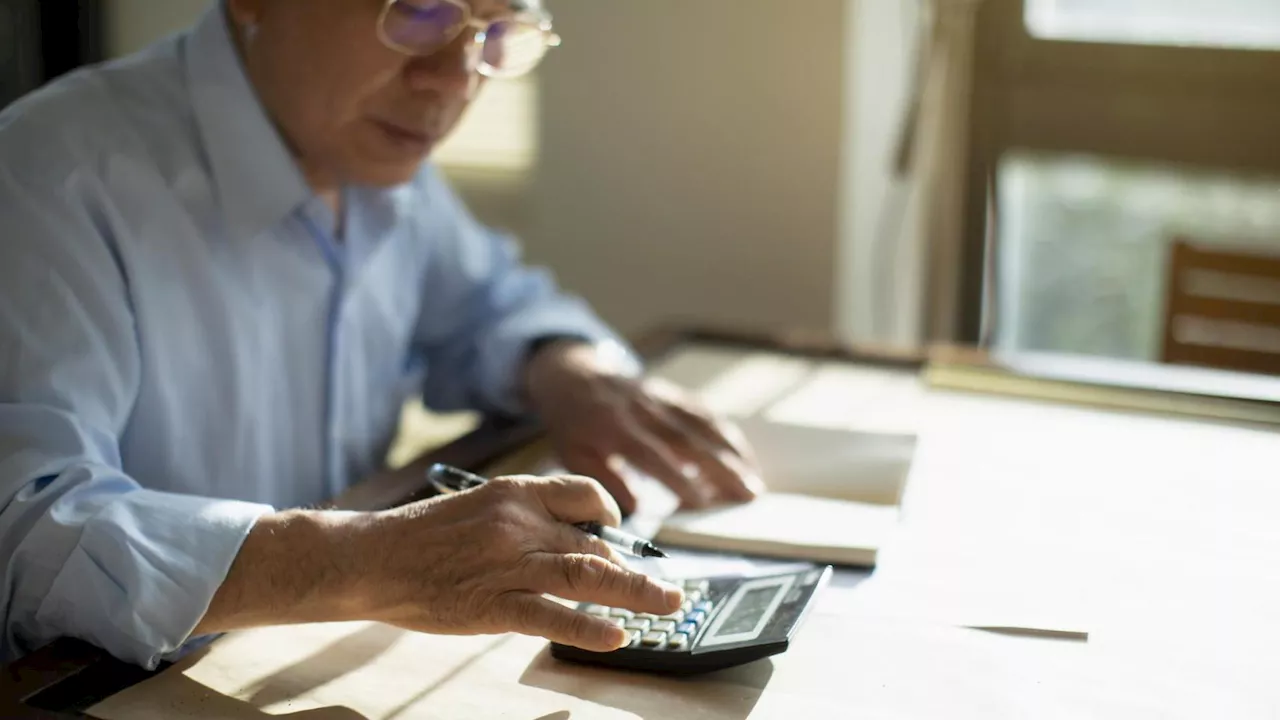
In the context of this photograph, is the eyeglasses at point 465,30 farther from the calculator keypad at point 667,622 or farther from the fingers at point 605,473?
the calculator keypad at point 667,622

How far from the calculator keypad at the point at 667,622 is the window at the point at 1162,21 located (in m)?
1.53

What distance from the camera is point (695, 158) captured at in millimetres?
2363

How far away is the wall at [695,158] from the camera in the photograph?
89.6 inches

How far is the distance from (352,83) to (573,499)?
523mm

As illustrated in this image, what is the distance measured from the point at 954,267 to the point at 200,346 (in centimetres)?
135

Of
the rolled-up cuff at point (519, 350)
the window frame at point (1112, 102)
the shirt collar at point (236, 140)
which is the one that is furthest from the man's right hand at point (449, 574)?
the window frame at point (1112, 102)

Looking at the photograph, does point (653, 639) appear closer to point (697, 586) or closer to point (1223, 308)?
point (697, 586)

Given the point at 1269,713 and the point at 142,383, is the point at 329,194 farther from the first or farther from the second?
the point at 1269,713

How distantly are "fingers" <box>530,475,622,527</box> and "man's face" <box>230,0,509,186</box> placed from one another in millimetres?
478

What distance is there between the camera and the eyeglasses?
1.31m

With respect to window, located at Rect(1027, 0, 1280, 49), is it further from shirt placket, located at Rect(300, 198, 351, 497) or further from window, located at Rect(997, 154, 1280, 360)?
shirt placket, located at Rect(300, 198, 351, 497)

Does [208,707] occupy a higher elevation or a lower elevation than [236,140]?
lower

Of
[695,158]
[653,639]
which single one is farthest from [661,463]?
[695,158]

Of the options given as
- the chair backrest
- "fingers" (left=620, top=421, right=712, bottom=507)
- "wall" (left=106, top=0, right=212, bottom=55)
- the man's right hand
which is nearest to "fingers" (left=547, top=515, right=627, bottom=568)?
the man's right hand
